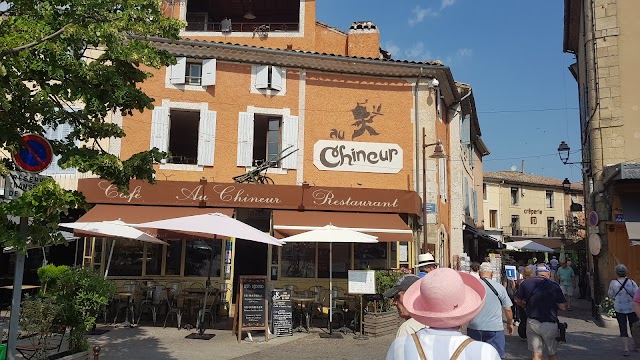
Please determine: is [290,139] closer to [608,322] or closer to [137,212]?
[137,212]

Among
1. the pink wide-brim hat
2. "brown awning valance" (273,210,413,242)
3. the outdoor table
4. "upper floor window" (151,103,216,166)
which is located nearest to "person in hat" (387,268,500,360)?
the pink wide-brim hat

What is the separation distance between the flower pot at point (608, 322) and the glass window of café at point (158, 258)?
31.4ft

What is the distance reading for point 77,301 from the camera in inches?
276

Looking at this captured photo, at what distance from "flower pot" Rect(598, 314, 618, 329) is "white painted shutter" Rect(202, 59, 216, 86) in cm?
1150

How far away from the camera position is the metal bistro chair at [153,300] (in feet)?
39.0

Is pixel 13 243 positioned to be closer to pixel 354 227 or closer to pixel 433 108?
pixel 354 227

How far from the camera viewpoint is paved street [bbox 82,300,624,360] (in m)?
8.91

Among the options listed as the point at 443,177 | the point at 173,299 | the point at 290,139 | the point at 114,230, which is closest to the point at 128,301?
the point at 173,299

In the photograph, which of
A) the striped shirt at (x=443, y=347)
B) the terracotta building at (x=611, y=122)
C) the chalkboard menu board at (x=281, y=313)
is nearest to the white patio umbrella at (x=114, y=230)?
the chalkboard menu board at (x=281, y=313)

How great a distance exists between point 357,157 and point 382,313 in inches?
203

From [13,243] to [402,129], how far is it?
1154cm

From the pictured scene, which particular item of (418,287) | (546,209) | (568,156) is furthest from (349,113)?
(546,209)

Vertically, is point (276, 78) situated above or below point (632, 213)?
above

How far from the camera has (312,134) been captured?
14.9 m
